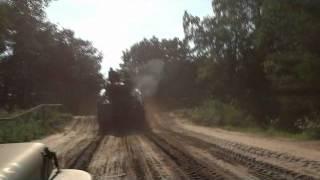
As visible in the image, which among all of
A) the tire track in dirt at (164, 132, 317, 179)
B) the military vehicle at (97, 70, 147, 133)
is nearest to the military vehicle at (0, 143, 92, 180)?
the tire track in dirt at (164, 132, 317, 179)

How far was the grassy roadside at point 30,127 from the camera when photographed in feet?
75.1

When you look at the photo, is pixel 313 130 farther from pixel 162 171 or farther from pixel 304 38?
pixel 162 171

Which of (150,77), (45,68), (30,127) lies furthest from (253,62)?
(150,77)

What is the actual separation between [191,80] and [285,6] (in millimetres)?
55622

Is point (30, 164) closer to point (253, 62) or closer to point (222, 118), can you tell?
point (222, 118)

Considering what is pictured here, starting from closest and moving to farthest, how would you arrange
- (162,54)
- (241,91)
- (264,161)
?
1. (264,161)
2. (241,91)
3. (162,54)

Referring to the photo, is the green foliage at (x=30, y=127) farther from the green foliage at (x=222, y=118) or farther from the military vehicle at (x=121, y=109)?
the green foliage at (x=222, y=118)

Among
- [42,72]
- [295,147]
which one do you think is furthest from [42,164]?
[42,72]

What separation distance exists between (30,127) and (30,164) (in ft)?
73.8

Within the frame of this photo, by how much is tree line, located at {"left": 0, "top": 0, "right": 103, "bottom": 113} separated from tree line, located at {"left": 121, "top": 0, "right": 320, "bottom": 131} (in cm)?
922

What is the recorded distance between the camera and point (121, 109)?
3164 cm

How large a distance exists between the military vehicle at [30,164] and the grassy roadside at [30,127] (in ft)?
57.2

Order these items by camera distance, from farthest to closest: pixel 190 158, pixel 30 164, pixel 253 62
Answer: pixel 253 62
pixel 190 158
pixel 30 164

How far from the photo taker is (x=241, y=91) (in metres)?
52.6
